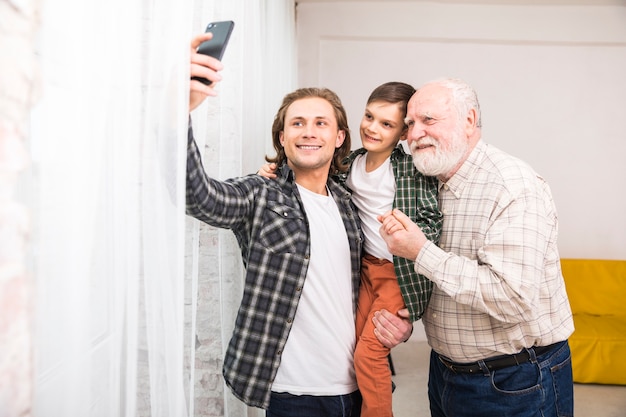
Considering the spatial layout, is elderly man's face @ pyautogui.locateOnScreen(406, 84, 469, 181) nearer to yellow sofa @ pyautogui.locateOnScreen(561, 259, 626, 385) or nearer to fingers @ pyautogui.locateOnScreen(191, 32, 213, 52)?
fingers @ pyautogui.locateOnScreen(191, 32, 213, 52)

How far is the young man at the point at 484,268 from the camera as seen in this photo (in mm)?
1353

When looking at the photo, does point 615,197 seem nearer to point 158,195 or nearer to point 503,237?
point 503,237

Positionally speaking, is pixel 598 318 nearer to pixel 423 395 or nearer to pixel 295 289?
pixel 423 395

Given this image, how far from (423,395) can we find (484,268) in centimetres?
213

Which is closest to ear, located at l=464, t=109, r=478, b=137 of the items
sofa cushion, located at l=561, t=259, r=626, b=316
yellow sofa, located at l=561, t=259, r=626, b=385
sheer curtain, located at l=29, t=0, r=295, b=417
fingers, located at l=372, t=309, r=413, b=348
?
fingers, located at l=372, t=309, r=413, b=348

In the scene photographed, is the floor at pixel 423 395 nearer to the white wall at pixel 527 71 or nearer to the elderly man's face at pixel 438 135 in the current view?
the white wall at pixel 527 71

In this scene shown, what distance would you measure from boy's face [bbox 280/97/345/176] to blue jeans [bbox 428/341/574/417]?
0.81 meters

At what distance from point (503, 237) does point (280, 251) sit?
0.62 m

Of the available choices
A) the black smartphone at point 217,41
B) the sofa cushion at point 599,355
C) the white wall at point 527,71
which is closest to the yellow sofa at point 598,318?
the sofa cushion at point 599,355

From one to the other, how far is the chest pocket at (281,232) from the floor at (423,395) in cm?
197

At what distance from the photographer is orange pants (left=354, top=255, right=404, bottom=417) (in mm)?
1479

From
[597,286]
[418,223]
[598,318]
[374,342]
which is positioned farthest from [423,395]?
[418,223]

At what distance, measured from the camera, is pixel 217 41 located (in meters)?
1.05

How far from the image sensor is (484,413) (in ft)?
4.96
